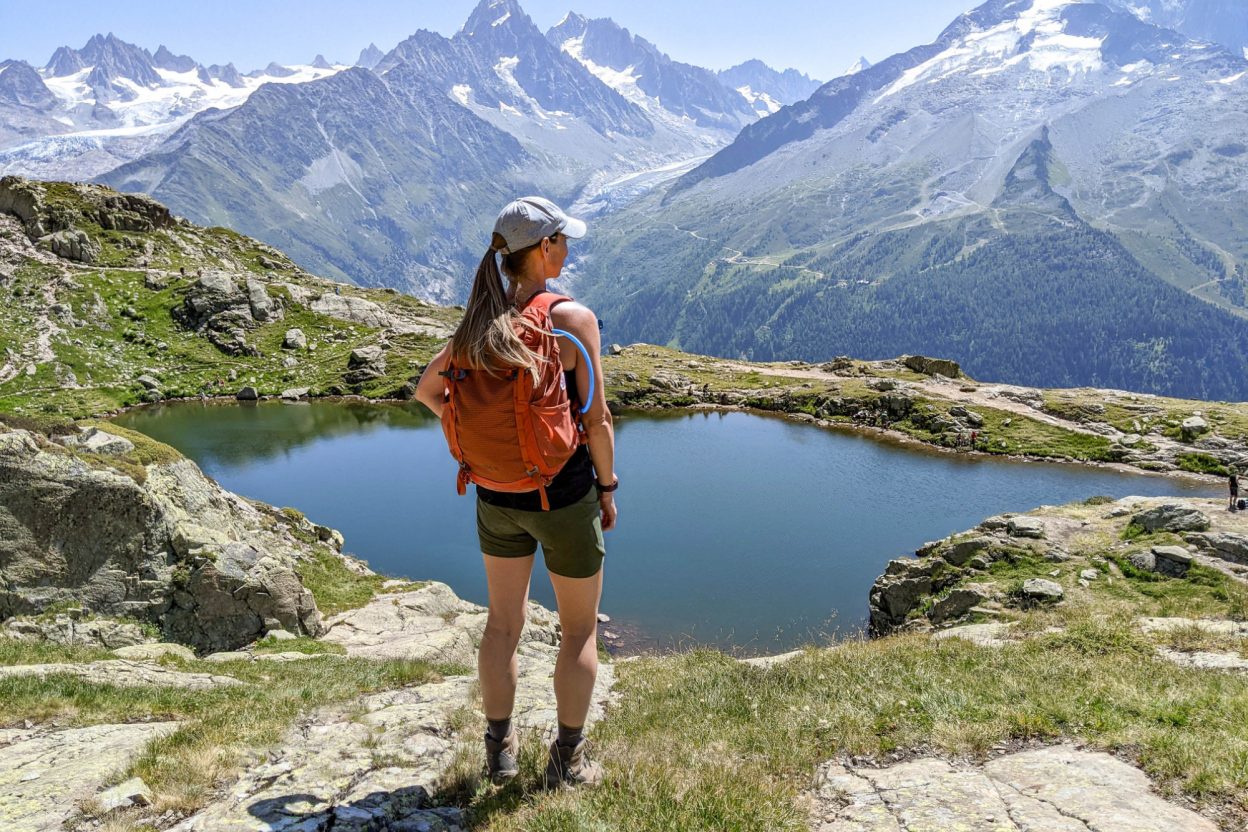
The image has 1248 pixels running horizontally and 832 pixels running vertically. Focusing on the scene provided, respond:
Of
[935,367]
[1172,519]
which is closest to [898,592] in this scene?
[1172,519]

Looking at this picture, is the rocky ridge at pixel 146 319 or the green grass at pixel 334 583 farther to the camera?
the rocky ridge at pixel 146 319

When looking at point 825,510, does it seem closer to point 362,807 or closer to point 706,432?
point 706,432

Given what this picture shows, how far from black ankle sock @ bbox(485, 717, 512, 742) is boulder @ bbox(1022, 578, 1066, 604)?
20087mm

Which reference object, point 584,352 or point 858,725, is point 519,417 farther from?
point 858,725

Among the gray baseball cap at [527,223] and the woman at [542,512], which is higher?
the gray baseball cap at [527,223]

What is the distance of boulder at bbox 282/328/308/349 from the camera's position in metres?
101

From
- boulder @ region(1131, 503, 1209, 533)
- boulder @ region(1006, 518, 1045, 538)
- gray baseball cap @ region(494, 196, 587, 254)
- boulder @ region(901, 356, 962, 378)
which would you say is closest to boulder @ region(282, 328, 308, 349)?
boulder @ region(901, 356, 962, 378)

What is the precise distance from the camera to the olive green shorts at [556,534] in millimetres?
5488

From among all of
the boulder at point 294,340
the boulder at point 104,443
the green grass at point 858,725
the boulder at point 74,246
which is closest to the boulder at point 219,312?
the boulder at point 294,340

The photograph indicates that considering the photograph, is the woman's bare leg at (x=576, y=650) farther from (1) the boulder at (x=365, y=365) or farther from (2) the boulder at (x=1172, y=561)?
(1) the boulder at (x=365, y=365)

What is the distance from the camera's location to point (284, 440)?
69.2 m

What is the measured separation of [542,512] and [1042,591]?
2105 cm

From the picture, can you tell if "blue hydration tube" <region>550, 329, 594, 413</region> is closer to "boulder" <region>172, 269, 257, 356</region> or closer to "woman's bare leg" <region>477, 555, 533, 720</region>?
"woman's bare leg" <region>477, 555, 533, 720</region>

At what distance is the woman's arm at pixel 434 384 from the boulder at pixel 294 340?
106358 millimetres
